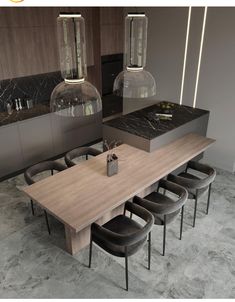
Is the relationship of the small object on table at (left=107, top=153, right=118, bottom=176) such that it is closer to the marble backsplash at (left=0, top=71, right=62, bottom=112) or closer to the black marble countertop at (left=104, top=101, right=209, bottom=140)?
the black marble countertop at (left=104, top=101, right=209, bottom=140)

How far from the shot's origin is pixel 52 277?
2994mm

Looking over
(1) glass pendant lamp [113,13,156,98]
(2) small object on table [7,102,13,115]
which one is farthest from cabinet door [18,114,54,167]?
(1) glass pendant lamp [113,13,156,98]

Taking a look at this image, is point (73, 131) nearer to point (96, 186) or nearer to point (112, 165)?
point (112, 165)

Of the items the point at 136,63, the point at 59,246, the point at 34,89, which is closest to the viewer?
the point at 136,63

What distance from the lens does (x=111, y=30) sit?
5891mm

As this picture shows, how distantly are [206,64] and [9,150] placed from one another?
11.8 feet

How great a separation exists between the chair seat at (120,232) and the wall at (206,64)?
2749mm

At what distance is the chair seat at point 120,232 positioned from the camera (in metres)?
2.73

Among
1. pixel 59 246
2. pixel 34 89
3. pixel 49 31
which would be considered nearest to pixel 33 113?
pixel 34 89

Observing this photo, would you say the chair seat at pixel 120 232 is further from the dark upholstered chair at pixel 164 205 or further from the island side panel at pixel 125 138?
the island side panel at pixel 125 138
